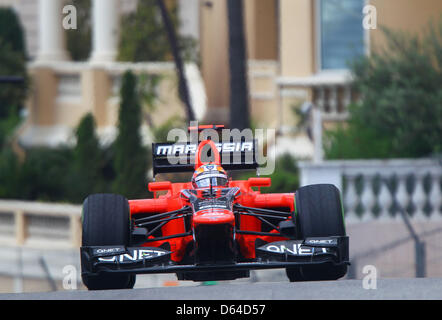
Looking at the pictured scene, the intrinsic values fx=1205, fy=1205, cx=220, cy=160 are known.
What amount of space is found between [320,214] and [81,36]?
2497 cm

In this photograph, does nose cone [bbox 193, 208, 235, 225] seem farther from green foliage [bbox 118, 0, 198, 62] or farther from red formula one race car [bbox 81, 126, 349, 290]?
green foliage [bbox 118, 0, 198, 62]

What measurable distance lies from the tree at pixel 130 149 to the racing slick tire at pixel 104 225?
11.5 meters

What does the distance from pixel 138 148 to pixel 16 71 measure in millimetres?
7096

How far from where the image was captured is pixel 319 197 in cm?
929

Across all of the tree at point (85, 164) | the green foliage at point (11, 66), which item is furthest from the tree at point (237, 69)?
the green foliage at point (11, 66)

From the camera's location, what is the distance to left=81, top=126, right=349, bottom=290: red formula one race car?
8.83 meters

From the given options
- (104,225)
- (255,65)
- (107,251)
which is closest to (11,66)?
(255,65)

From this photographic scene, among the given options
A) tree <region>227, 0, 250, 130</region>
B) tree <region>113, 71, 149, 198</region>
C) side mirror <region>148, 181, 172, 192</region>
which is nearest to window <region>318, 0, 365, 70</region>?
tree <region>227, 0, 250, 130</region>

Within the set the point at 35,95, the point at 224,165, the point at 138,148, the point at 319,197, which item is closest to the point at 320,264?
the point at 319,197

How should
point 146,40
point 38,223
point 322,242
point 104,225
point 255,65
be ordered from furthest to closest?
point 146,40
point 255,65
point 38,223
point 104,225
point 322,242

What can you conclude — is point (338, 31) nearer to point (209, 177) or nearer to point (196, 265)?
point (209, 177)

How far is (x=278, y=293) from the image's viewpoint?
8383mm

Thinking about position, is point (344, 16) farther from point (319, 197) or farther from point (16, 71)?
point (319, 197)

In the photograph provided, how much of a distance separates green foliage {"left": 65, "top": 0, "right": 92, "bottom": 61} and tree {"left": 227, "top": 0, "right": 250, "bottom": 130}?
1418 centimetres
